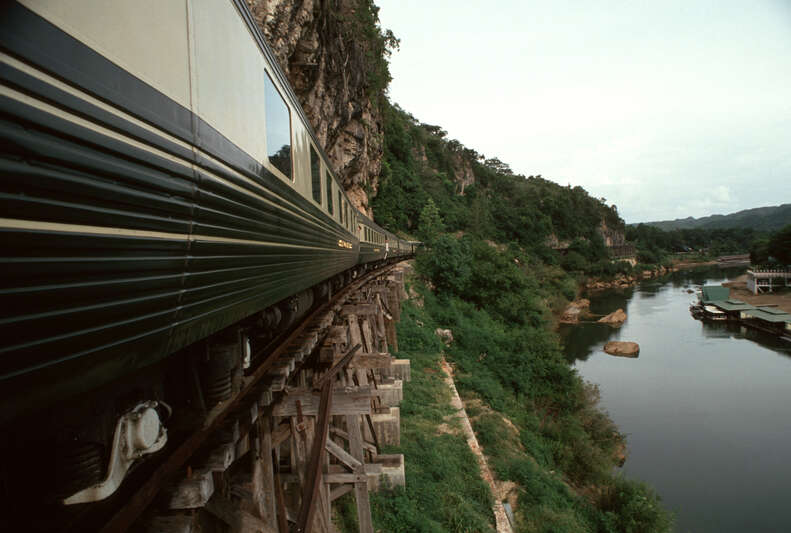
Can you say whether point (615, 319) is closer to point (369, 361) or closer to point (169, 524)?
point (369, 361)

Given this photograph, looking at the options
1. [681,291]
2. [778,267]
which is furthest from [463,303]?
[778,267]

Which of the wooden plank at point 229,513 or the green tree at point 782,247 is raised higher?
the green tree at point 782,247

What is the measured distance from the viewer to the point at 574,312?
32.3 m

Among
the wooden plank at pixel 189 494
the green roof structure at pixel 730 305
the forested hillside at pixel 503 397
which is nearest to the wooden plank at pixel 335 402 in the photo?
the wooden plank at pixel 189 494

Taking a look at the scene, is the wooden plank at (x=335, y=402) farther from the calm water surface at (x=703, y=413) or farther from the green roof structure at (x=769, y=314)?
the green roof structure at (x=769, y=314)

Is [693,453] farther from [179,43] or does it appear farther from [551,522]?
[179,43]

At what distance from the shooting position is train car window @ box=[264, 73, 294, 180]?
8.84ft

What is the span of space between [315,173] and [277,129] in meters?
1.44

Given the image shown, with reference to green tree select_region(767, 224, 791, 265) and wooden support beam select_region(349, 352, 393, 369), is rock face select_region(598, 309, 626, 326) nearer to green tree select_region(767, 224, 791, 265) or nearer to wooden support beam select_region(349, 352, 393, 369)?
green tree select_region(767, 224, 791, 265)

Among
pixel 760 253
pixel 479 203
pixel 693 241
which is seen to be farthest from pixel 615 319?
pixel 693 241

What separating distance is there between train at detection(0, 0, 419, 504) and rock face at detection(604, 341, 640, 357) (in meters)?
25.4

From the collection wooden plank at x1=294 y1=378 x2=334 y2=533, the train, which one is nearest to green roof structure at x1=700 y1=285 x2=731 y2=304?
wooden plank at x1=294 y1=378 x2=334 y2=533

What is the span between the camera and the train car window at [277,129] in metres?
2.70

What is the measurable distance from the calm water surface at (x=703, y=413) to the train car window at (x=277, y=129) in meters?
14.2
